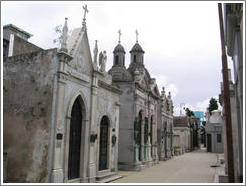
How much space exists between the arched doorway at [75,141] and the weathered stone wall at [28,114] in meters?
1.79

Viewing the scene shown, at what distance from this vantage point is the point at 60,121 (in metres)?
11.0

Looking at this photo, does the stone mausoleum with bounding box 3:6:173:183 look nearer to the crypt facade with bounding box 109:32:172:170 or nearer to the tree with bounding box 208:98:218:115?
the crypt facade with bounding box 109:32:172:170

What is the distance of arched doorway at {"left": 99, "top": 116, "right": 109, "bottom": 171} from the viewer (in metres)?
15.1

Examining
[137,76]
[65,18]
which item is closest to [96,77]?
[65,18]

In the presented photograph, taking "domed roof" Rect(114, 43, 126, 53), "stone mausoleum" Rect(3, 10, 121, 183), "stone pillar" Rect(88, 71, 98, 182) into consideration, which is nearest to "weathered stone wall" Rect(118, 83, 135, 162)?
"domed roof" Rect(114, 43, 126, 53)

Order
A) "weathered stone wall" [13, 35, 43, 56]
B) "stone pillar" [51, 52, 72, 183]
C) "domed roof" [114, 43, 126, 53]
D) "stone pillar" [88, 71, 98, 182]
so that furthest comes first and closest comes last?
"domed roof" [114, 43, 126, 53], "weathered stone wall" [13, 35, 43, 56], "stone pillar" [88, 71, 98, 182], "stone pillar" [51, 52, 72, 183]

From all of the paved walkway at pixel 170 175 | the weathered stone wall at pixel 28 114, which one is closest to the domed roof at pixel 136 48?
the paved walkway at pixel 170 175

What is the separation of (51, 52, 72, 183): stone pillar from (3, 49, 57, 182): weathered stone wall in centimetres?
27

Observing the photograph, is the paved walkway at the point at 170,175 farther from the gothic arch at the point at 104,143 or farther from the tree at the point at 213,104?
the tree at the point at 213,104

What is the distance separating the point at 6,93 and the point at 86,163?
481 cm

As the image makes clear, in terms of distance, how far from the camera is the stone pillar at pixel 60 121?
10.6 metres

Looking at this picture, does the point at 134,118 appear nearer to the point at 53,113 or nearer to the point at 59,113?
the point at 59,113

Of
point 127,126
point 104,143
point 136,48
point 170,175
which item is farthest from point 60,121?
point 136,48

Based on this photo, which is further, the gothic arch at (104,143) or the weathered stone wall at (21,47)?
the gothic arch at (104,143)
